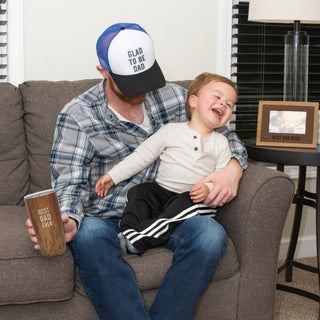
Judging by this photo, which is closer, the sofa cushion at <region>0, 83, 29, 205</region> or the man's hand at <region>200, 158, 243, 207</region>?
the man's hand at <region>200, 158, 243, 207</region>

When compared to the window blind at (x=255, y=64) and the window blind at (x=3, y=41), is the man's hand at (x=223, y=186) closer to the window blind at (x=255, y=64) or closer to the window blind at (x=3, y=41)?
the window blind at (x=255, y=64)

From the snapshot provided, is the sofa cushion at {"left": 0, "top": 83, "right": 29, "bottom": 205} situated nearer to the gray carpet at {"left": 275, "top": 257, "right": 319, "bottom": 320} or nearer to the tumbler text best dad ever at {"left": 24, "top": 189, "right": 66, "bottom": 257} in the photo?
the tumbler text best dad ever at {"left": 24, "top": 189, "right": 66, "bottom": 257}

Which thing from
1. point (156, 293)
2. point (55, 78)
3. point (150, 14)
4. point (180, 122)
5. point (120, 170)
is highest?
point (150, 14)

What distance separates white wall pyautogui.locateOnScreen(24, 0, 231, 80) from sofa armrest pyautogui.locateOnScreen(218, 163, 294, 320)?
102 cm

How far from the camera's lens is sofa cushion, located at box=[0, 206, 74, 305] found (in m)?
1.31

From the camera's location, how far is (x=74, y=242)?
138cm

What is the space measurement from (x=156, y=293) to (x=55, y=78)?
122cm

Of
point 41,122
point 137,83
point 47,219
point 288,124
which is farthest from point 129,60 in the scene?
point 288,124

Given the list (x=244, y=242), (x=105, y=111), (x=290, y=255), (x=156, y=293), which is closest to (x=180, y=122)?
(x=105, y=111)

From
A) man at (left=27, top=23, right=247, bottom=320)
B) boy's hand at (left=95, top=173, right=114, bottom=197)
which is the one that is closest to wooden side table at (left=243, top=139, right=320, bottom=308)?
man at (left=27, top=23, right=247, bottom=320)

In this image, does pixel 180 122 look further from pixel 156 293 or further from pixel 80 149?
pixel 156 293

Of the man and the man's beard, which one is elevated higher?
the man's beard

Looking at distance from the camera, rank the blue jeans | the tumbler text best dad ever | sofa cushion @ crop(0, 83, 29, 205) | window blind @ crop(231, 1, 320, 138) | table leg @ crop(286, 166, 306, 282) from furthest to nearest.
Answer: window blind @ crop(231, 1, 320, 138)
table leg @ crop(286, 166, 306, 282)
sofa cushion @ crop(0, 83, 29, 205)
the blue jeans
the tumbler text best dad ever

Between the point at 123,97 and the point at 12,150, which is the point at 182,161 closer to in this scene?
the point at 123,97
